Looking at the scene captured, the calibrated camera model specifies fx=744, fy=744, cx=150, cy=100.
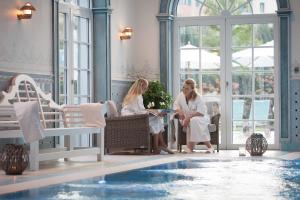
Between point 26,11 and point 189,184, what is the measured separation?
11.9 feet

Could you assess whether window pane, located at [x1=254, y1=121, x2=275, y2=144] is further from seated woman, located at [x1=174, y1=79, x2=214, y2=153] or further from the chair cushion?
the chair cushion

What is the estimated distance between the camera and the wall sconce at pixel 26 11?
30.2 ft

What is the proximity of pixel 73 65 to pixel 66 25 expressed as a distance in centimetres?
61

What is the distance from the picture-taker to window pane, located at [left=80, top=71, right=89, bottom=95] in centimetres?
1133

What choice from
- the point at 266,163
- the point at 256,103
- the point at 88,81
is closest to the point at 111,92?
the point at 88,81

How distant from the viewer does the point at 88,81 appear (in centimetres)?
1159

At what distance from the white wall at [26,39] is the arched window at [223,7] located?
3.54 metres

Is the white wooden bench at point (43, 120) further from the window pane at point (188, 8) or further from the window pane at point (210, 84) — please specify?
the window pane at point (188, 8)

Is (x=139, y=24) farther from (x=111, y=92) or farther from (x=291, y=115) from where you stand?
(x=291, y=115)

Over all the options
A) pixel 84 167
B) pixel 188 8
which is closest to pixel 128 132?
pixel 84 167

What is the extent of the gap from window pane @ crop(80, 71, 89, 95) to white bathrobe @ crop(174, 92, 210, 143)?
140 cm

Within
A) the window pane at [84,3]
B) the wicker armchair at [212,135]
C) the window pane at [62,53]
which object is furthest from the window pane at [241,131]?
the window pane at [62,53]

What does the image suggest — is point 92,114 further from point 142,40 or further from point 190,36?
point 190,36

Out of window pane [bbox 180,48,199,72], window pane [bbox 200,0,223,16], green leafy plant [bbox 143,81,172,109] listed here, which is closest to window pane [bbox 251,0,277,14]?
window pane [bbox 200,0,223,16]
